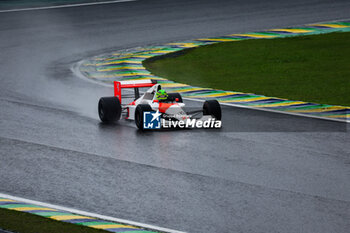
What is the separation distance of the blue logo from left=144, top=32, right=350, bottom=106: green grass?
4613mm

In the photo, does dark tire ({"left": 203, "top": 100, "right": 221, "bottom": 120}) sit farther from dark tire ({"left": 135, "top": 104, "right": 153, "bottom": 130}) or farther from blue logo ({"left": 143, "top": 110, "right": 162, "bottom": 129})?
dark tire ({"left": 135, "top": 104, "right": 153, "bottom": 130})

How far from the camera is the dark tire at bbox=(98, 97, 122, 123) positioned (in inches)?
575

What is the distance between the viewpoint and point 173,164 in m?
11.5

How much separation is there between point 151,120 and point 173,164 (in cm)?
244

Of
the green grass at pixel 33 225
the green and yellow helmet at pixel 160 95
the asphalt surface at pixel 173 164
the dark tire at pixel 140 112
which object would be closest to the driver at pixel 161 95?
the green and yellow helmet at pixel 160 95

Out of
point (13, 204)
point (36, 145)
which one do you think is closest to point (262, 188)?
point (13, 204)

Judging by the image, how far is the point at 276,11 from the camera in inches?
1167

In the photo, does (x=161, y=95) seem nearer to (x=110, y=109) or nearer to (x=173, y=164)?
(x=110, y=109)

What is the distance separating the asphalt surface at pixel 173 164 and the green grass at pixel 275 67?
2.50 metres

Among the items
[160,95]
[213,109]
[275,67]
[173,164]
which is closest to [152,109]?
[160,95]

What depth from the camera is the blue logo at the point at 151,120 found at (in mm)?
13749

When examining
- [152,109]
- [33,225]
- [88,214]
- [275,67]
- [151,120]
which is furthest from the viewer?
[275,67]

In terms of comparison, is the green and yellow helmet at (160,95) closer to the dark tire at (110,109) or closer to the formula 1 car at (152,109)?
the formula 1 car at (152,109)

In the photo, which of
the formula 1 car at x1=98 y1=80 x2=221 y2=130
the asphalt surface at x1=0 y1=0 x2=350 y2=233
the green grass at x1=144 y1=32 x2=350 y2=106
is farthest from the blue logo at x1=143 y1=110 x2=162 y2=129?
the green grass at x1=144 y1=32 x2=350 y2=106
